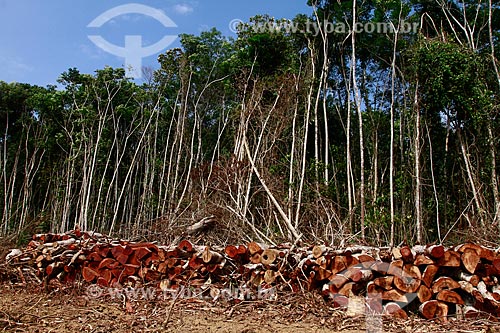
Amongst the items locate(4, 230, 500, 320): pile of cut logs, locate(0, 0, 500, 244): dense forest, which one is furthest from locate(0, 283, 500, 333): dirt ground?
locate(0, 0, 500, 244): dense forest

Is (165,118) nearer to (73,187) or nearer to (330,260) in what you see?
(73,187)

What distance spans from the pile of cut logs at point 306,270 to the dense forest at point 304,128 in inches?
75.1

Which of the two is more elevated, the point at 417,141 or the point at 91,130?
the point at 91,130

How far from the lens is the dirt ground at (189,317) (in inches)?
154

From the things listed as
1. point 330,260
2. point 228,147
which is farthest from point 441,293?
point 228,147

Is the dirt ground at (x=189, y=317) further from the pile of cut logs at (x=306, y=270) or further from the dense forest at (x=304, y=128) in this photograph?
the dense forest at (x=304, y=128)

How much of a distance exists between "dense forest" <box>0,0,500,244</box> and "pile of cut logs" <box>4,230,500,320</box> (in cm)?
191

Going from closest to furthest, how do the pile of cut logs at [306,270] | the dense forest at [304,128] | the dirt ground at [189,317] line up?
the dirt ground at [189,317], the pile of cut logs at [306,270], the dense forest at [304,128]

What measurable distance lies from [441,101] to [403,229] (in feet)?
11.8

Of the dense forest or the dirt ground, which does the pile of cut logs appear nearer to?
the dirt ground

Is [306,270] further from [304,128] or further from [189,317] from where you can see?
[304,128]

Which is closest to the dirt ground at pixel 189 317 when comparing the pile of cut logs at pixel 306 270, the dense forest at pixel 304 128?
the pile of cut logs at pixel 306 270

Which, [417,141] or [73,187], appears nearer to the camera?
[417,141]

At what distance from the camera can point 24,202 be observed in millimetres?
17219
